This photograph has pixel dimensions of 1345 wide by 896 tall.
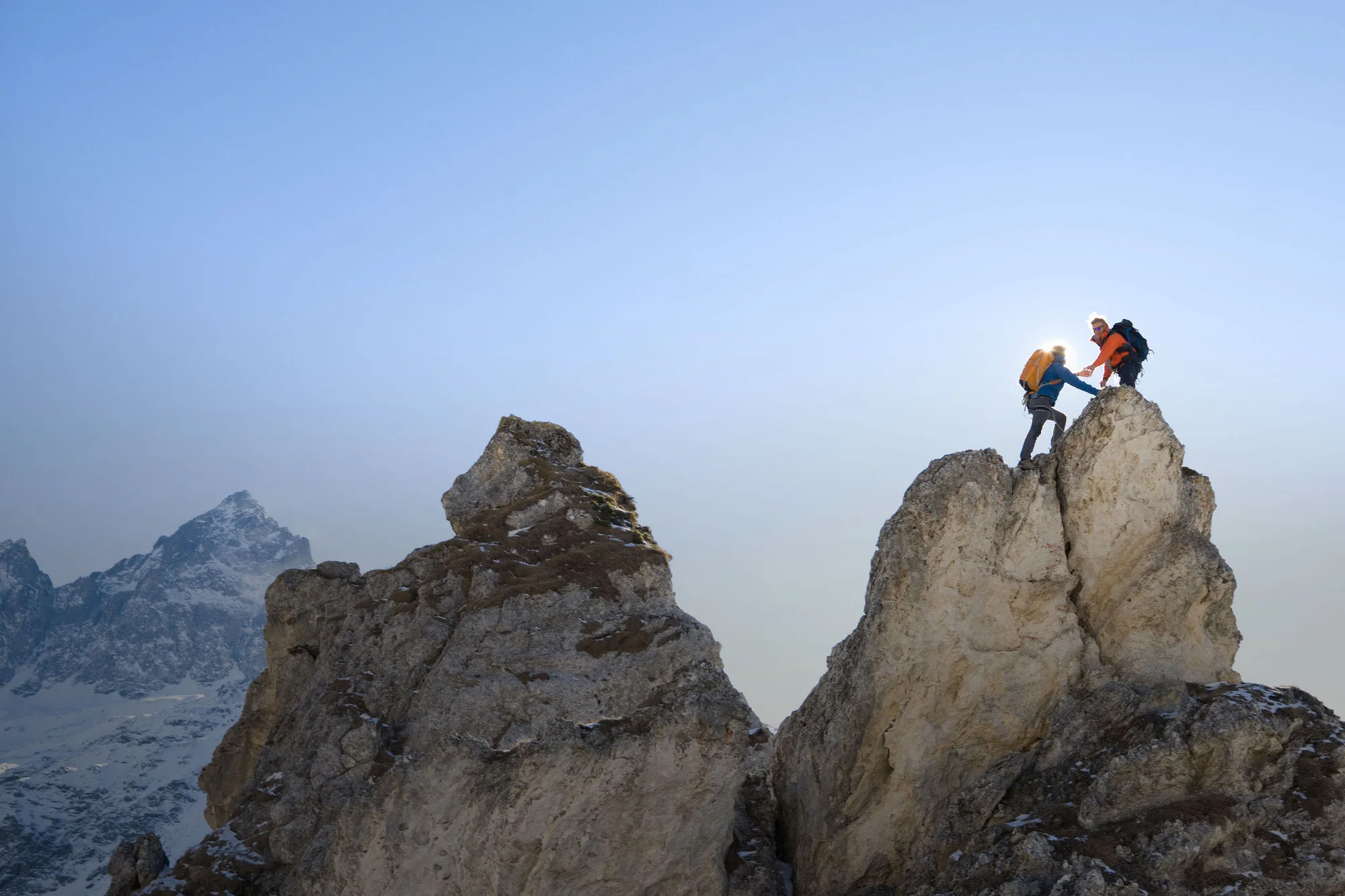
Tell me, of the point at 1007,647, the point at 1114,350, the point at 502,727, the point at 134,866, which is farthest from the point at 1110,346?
the point at 134,866

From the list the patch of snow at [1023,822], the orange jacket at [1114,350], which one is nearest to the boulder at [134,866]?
the patch of snow at [1023,822]

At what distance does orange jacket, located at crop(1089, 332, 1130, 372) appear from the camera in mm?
33156

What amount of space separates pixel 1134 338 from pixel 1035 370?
2854 millimetres

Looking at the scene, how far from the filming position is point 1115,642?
103 ft

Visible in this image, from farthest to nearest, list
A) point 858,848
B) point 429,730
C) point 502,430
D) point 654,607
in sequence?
1. point 502,430
2. point 654,607
3. point 429,730
4. point 858,848

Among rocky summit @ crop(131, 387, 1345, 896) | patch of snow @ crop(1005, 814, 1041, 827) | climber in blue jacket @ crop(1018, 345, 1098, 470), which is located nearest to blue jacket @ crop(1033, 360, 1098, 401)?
climber in blue jacket @ crop(1018, 345, 1098, 470)

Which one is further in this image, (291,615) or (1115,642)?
(291,615)

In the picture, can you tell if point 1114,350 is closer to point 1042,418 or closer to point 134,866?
point 1042,418

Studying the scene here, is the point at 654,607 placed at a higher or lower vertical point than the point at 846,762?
higher

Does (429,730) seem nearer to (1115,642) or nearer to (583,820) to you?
(583,820)

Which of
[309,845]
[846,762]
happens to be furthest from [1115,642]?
[309,845]

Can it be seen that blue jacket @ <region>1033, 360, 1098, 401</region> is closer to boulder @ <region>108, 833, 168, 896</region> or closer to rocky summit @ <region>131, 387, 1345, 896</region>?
rocky summit @ <region>131, 387, 1345, 896</region>

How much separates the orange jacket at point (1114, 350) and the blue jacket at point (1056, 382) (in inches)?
28.0

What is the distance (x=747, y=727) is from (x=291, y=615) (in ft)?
82.5
